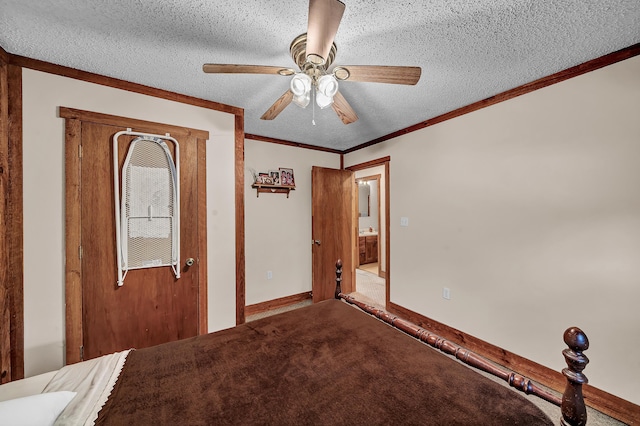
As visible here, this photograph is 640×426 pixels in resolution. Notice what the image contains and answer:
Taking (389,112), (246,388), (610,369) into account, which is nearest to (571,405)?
(246,388)

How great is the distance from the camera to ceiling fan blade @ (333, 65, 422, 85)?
131 centimetres

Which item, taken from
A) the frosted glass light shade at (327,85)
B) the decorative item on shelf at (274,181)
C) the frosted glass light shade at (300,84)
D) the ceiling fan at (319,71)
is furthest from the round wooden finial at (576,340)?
the decorative item on shelf at (274,181)

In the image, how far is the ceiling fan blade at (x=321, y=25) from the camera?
0.97 metres

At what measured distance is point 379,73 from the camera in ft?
4.50

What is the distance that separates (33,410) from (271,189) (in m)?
2.91

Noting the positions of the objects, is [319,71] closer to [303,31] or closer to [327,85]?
[327,85]

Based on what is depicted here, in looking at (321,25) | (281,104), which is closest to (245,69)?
(281,104)

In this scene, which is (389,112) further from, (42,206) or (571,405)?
(42,206)

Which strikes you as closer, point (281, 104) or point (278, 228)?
point (281, 104)

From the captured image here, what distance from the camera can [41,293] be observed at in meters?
1.77

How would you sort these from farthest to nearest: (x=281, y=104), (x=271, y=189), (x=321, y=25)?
(x=271, y=189)
(x=281, y=104)
(x=321, y=25)

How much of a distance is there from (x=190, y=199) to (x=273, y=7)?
1.66 metres

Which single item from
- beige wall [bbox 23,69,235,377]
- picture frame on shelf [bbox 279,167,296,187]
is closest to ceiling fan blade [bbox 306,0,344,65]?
beige wall [bbox 23,69,235,377]

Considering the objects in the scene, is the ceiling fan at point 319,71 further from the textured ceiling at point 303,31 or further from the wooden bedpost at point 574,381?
the wooden bedpost at point 574,381
